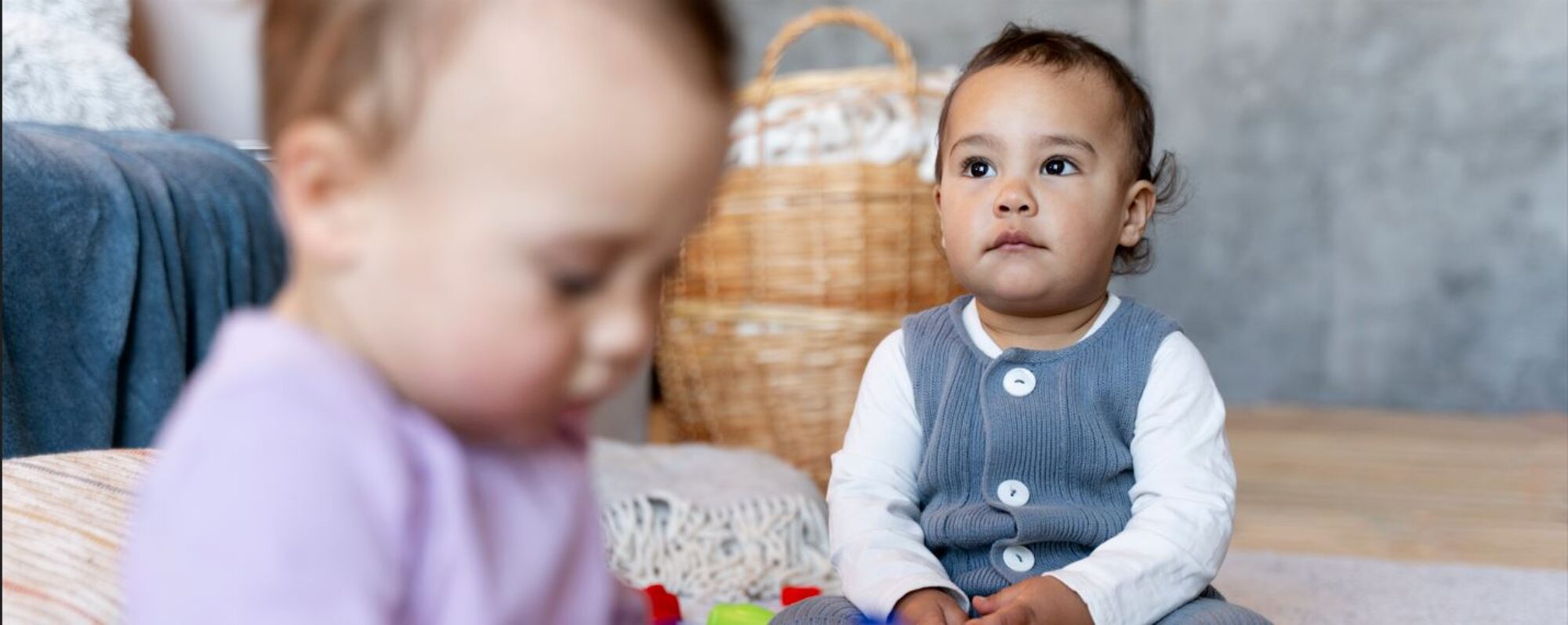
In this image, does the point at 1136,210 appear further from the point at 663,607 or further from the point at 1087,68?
the point at 663,607

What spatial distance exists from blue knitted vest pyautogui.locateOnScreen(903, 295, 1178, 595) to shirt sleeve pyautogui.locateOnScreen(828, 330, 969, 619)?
3cm

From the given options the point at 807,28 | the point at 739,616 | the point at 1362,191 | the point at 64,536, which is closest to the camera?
the point at 64,536

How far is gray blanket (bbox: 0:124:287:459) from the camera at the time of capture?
1.56 metres

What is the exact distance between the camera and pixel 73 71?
2.05 m

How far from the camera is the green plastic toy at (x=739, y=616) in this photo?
4.48ft

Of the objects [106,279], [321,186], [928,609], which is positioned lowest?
[928,609]

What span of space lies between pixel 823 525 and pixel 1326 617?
0.60 metres

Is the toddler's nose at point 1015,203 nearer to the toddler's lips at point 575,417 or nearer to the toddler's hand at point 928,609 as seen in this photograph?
the toddler's hand at point 928,609

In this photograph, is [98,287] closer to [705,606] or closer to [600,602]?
[705,606]

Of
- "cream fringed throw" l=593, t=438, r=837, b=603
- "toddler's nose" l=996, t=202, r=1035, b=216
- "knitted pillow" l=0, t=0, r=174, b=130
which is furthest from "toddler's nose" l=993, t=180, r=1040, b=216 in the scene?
"knitted pillow" l=0, t=0, r=174, b=130

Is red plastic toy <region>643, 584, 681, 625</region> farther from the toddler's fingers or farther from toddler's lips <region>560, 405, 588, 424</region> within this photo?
toddler's lips <region>560, 405, 588, 424</region>

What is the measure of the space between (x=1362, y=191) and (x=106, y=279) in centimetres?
272

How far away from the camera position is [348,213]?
21.7 inches

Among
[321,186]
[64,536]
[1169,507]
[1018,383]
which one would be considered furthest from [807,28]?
[321,186]
